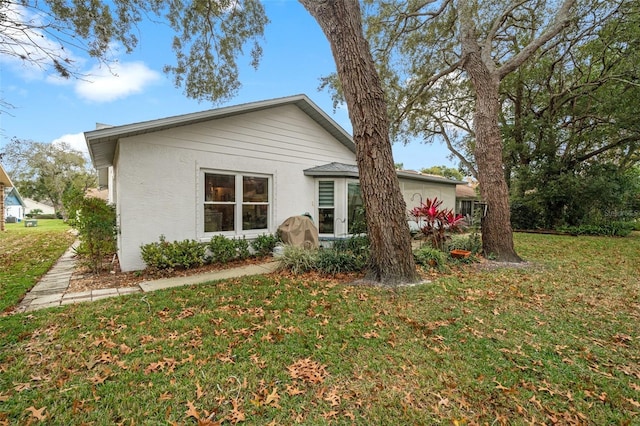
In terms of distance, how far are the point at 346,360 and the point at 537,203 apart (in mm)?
17311

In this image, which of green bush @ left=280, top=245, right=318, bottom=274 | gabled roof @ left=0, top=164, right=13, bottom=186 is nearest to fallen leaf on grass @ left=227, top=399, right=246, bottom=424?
green bush @ left=280, top=245, right=318, bottom=274

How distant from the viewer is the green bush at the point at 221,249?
22.9 feet

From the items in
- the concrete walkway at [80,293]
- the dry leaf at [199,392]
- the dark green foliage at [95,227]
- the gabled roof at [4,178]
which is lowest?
the dry leaf at [199,392]

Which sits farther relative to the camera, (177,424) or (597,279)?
(597,279)

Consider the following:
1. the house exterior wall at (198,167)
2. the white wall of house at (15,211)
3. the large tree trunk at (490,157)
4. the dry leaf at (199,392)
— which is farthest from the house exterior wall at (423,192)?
the white wall of house at (15,211)

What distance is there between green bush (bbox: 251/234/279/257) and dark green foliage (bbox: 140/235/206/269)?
1526 millimetres

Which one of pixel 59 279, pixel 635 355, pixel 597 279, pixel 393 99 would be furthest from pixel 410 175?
pixel 59 279

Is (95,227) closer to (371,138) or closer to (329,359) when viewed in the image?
(329,359)

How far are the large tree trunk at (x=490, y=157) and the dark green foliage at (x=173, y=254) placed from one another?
24.0ft

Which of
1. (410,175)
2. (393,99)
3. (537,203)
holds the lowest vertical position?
(537,203)

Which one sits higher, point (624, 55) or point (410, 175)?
point (624, 55)

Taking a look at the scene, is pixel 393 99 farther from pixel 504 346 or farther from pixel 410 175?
pixel 504 346

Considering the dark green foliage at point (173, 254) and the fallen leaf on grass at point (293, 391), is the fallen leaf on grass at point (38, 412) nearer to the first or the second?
the fallen leaf on grass at point (293, 391)

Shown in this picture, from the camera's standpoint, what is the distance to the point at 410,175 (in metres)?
13.1
